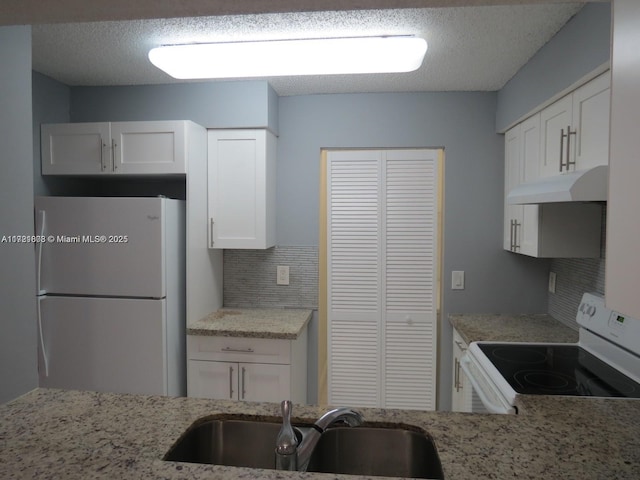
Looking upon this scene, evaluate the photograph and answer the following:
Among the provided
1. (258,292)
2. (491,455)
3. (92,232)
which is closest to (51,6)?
(491,455)

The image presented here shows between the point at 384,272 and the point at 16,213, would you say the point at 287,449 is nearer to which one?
the point at 16,213

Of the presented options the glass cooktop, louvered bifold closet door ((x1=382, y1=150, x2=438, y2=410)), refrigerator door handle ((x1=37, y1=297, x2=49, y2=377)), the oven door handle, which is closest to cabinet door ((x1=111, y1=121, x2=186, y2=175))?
refrigerator door handle ((x1=37, y1=297, x2=49, y2=377))

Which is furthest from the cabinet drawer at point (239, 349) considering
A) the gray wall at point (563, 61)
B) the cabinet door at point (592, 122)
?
the gray wall at point (563, 61)

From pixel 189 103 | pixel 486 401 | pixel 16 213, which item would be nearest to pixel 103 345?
pixel 16 213

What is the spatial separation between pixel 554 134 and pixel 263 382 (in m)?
2.13

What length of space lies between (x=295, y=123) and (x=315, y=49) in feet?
3.24

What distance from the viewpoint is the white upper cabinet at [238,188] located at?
2.83 meters

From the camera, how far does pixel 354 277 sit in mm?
3096

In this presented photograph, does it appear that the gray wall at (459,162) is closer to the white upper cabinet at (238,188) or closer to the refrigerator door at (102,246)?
the white upper cabinet at (238,188)

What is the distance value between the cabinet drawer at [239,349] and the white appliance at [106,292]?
172mm

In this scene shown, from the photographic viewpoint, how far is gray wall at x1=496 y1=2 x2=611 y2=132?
1.62 meters

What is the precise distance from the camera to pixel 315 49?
6.91ft

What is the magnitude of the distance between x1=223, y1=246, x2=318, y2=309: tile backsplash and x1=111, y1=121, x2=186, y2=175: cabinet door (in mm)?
831

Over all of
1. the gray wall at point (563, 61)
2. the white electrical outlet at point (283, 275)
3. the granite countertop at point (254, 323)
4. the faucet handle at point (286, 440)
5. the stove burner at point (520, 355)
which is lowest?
the granite countertop at point (254, 323)
